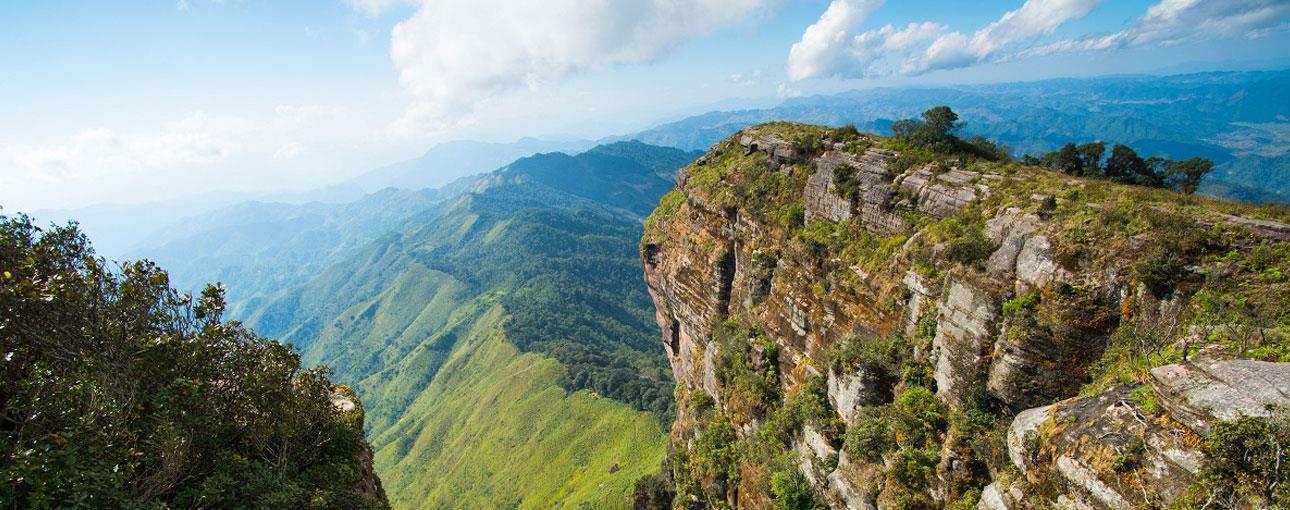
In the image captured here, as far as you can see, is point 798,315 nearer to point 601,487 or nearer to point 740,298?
point 740,298

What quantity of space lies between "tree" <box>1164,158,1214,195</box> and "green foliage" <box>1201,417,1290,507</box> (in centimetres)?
3048

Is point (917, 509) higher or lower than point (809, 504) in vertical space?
higher

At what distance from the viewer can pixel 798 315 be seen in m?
32.8

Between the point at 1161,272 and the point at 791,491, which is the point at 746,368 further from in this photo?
the point at 1161,272

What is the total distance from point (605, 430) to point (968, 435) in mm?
99683

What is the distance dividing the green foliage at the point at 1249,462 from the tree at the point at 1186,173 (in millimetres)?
30479

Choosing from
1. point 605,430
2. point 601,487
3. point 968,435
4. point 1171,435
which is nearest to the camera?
point 1171,435

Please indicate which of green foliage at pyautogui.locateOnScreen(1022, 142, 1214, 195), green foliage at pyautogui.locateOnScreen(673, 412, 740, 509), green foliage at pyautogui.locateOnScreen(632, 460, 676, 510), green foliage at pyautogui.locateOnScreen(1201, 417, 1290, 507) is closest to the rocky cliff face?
green foliage at pyautogui.locateOnScreen(673, 412, 740, 509)

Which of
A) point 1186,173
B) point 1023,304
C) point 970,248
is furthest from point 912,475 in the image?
point 1186,173

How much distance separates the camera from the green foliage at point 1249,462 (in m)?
10.1

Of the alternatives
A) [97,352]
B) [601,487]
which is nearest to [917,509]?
[97,352]

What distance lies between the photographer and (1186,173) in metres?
33.4

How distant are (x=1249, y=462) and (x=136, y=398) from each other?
2473 cm

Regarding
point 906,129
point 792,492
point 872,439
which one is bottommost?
point 792,492
